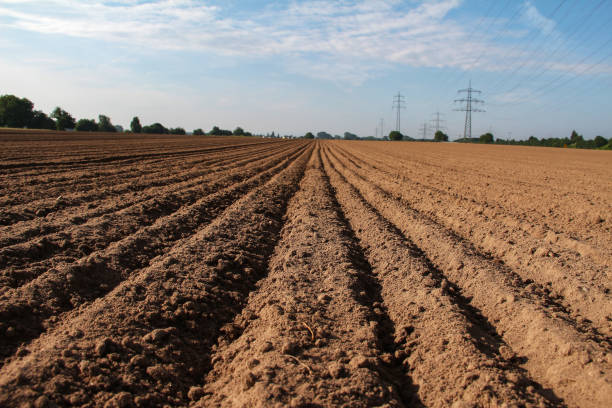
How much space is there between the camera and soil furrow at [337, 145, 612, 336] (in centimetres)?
344

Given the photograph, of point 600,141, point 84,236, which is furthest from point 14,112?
point 600,141

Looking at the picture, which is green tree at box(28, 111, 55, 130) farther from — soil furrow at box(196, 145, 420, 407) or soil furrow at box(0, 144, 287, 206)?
soil furrow at box(196, 145, 420, 407)

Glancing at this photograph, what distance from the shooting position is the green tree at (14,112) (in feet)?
218

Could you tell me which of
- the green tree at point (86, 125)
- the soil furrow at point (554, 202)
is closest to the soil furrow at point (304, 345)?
the soil furrow at point (554, 202)

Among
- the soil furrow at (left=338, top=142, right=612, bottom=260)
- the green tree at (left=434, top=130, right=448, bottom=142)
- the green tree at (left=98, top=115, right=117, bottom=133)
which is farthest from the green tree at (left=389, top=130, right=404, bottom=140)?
the soil furrow at (left=338, top=142, right=612, bottom=260)

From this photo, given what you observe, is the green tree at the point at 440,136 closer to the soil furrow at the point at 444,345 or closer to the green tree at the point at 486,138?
the green tree at the point at 486,138

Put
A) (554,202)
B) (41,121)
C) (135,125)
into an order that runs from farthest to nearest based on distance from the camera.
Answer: (135,125)
(41,121)
(554,202)

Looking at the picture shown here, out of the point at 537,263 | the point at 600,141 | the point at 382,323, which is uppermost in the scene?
the point at 600,141

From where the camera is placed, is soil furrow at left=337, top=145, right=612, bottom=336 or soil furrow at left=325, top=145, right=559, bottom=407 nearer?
soil furrow at left=325, top=145, right=559, bottom=407

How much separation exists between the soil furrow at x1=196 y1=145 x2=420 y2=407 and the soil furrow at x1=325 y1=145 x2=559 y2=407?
205 mm

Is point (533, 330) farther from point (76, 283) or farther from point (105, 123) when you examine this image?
point (105, 123)

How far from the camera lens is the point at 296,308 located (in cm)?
331

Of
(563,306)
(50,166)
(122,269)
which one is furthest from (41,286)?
(50,166)

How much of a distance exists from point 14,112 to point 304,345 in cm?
8517
